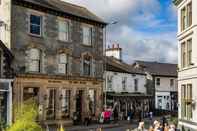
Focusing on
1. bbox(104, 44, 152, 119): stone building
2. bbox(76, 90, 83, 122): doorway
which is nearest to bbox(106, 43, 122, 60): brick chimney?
bbox(104, 44, 152, 119): stone building

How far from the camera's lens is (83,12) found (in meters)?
50.0

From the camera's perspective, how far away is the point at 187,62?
33.5m

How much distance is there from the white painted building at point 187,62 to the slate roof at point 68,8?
11724 mm

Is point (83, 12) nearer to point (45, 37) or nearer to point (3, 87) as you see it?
point (45, 37)

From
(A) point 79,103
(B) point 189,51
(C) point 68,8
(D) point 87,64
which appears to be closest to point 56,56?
(D) point 87,64

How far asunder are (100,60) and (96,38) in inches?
92.7

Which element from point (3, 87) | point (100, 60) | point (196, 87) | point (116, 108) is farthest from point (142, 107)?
point (196, 87)

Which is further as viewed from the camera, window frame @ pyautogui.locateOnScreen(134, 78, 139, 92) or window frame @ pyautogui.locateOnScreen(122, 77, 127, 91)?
window frame @ pyautogui.locateOnScreen(134, 78, 139, 92)

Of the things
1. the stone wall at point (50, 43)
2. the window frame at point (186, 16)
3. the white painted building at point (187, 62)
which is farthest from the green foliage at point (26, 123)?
the stone wall at point (50, 43)

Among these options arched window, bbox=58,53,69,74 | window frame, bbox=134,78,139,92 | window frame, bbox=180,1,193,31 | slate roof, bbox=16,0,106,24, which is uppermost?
slate roof, bbox=16,0,106,24

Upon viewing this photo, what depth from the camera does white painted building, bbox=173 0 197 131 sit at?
30.8 meters

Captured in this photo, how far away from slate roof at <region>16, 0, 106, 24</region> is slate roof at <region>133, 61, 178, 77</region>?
2033cm

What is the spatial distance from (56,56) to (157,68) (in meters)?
31.7

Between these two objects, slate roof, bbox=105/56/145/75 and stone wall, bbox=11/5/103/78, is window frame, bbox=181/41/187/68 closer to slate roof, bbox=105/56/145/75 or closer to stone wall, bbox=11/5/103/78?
stone wall, bbox=11/5/103/78
